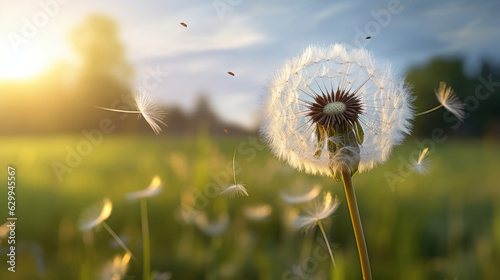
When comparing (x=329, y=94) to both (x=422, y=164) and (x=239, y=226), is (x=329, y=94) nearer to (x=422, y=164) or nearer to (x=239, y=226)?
(x=422, y=164)

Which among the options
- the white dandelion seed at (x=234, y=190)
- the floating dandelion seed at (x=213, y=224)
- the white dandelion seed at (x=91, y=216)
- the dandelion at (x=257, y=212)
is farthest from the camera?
the dandelion at (x=257, y=212)

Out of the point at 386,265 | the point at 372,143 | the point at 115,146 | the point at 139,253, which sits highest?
the point at 115,146

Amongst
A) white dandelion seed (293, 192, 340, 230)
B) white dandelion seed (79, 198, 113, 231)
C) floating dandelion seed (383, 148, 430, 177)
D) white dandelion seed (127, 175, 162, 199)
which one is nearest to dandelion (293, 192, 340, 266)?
white dandelion seed (293, 192, 340, 230)

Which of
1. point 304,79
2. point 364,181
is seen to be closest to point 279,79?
point 304,79

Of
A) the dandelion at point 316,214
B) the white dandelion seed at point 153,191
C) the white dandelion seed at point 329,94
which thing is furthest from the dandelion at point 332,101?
the white dandelion seed at point 153,191

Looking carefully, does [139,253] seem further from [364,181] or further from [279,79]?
[364,181]

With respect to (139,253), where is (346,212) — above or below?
above

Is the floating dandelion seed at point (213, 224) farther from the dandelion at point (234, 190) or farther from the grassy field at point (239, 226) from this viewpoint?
the dandelion at point (234, 190)
